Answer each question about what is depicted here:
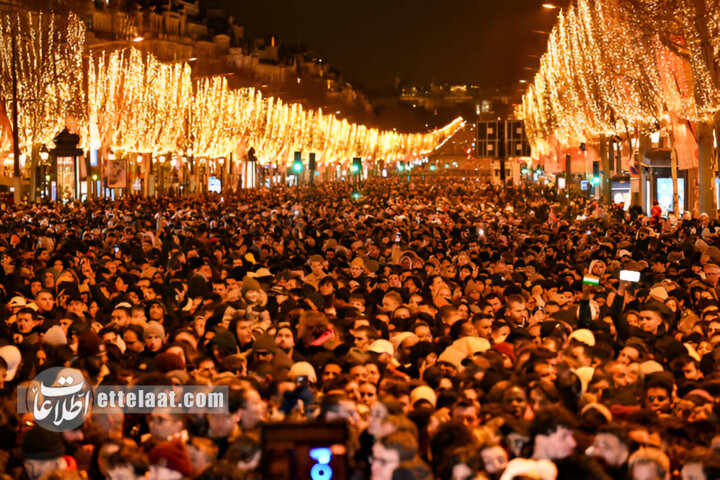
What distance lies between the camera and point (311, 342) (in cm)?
1111

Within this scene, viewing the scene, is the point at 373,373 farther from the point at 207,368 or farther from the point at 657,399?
the point at 657,399

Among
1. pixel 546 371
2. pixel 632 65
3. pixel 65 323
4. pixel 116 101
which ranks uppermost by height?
pixel 116 101

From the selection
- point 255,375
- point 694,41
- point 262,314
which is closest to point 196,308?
point 262,314

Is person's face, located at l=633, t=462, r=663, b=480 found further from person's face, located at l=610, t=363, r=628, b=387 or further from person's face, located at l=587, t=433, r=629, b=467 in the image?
person's face, located at l=610, t=363, r=628, b=387

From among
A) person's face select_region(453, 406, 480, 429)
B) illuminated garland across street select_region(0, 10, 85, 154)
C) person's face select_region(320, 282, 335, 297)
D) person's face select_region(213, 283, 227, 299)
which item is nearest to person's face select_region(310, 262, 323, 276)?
person's face select_region(213, 283, 227, 299)

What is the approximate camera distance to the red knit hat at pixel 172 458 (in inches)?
268

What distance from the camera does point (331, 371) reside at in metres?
9.83

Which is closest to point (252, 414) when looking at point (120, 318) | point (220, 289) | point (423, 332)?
point (423, 332)

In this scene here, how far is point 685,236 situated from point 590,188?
37.9 m

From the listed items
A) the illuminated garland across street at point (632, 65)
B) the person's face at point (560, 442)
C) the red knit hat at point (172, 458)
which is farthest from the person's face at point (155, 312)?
the illuminated garland across street at point (632, 65)

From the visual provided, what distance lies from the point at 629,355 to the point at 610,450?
11.3 ft

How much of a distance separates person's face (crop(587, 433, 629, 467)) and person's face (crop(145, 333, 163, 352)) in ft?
17.0

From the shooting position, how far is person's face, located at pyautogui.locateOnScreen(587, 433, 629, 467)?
683cm

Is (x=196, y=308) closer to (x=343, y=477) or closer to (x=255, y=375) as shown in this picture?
(x=255, y=375)
